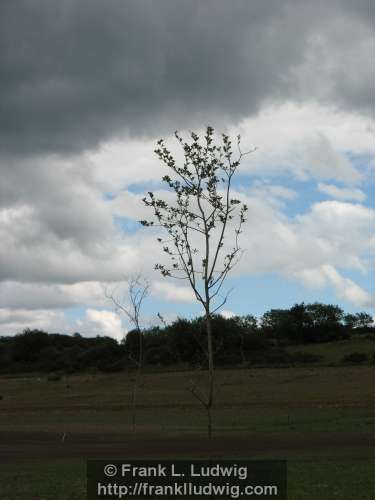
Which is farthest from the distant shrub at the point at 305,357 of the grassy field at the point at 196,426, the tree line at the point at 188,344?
the grassy field at the point at 196,426

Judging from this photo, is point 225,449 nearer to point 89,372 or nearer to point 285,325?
point 89,372

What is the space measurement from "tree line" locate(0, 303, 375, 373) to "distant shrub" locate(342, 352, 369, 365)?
4924 millimetres

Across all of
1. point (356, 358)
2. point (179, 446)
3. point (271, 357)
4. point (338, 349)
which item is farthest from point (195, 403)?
point (338, 349)

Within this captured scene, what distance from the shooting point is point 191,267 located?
56.1 ft

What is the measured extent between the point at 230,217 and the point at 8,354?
118m

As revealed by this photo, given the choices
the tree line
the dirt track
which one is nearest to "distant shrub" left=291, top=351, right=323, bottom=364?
the tree line

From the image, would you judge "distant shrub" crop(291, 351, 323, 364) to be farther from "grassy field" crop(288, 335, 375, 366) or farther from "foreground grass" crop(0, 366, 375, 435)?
"foreground grass" crop(0, 366, 375, 435)

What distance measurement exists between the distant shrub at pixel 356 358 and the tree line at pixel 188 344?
194 inches

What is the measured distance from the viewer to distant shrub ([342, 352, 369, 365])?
8819 centimetres

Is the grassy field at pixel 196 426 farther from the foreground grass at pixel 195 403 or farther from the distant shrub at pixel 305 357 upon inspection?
the distant shrub at pixel 305 357

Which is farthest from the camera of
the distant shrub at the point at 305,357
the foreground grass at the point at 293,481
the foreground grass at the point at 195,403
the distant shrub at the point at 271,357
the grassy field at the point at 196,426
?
the distant shrub at the point at 305,357

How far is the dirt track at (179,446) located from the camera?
2522 centimetres

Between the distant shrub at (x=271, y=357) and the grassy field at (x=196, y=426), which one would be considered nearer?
the grassy field at (x=196, y=426)

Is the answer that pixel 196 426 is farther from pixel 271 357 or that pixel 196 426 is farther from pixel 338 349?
pixel 338 349
